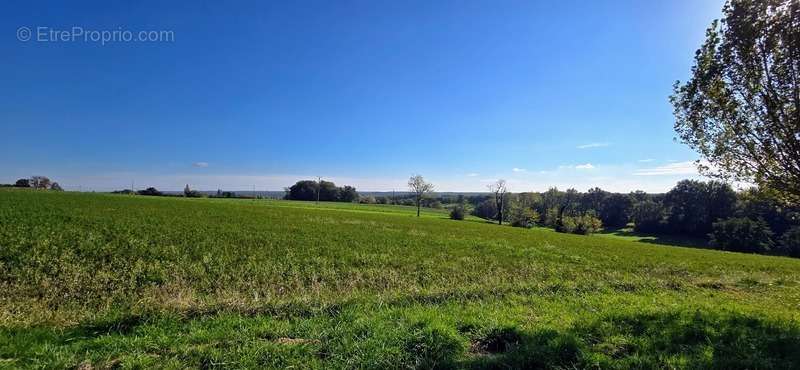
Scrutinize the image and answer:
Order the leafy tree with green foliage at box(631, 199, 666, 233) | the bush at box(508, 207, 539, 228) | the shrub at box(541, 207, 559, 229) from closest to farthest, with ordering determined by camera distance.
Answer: the bush at box(508, 207, 539, 228) < the leafy tree with green foliage at box(631, 199, 666, 233) < the shrub at box(541, 207, 559, 229)

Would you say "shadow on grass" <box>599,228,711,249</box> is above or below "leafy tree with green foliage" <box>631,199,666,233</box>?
below

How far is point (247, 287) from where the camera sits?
1023 centimetres

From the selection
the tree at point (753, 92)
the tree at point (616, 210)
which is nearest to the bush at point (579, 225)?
the tree at point (616, 210)

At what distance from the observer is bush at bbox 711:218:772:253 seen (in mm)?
60969

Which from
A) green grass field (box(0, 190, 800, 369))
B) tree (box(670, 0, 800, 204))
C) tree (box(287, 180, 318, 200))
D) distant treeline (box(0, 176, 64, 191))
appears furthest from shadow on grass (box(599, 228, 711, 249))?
distant treeline (box(0, 176, 64, 191))

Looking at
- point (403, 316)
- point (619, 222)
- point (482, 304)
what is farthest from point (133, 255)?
point (619, 222)

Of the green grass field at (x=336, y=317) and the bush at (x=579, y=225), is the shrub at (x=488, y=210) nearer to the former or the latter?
the bush at (x=579, y=225)

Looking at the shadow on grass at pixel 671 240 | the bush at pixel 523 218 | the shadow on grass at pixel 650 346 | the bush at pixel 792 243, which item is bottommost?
the shadow on grass at pixel 671 240

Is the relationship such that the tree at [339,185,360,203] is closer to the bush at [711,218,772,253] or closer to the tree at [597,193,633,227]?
the tree at [597,193,633,227]

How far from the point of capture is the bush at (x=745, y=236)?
61.0m

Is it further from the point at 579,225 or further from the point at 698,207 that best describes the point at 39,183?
the point at 698,207

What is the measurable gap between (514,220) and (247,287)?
82618 millimetres

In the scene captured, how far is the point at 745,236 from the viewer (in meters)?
61.5

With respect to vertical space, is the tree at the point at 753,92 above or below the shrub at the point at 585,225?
above
